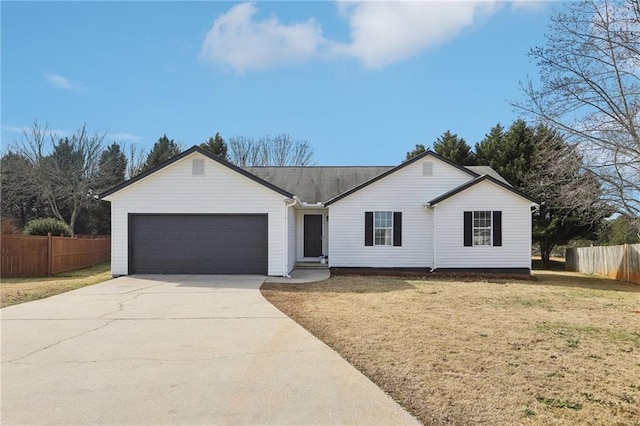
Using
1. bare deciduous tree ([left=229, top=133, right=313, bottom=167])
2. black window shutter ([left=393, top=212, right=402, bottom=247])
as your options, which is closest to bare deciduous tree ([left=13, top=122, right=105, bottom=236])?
bare deciduous tree ([left=229, top=133, right=313, bottom=167])

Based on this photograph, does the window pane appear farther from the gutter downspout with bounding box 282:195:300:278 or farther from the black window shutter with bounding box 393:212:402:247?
the gutter downspout with bounding box 282:195:300:278

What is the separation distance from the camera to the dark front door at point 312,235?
19734 mm

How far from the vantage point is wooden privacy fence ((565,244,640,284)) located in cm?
1720

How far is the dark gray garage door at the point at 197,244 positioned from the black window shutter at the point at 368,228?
4230 millimetres

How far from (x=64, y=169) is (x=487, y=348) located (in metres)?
37.5

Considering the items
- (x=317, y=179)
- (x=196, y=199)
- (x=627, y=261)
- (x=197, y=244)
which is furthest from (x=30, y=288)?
(x=627, y=261)

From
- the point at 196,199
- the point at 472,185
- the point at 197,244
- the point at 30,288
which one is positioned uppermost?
the point at 472,185

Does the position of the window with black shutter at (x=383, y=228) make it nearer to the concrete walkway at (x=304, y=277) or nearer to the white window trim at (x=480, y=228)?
the concrete walkway at (x=304, y=277)

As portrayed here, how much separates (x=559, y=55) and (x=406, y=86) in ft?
15.1

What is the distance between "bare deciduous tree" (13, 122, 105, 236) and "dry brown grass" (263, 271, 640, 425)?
2859 cm

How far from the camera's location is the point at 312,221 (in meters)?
19.8

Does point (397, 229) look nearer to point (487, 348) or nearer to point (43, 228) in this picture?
point (487, 348)

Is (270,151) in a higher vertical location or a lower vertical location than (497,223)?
higher

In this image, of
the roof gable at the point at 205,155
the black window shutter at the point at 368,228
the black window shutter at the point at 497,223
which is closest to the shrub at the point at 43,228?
the roof gable at the point at 205,155
